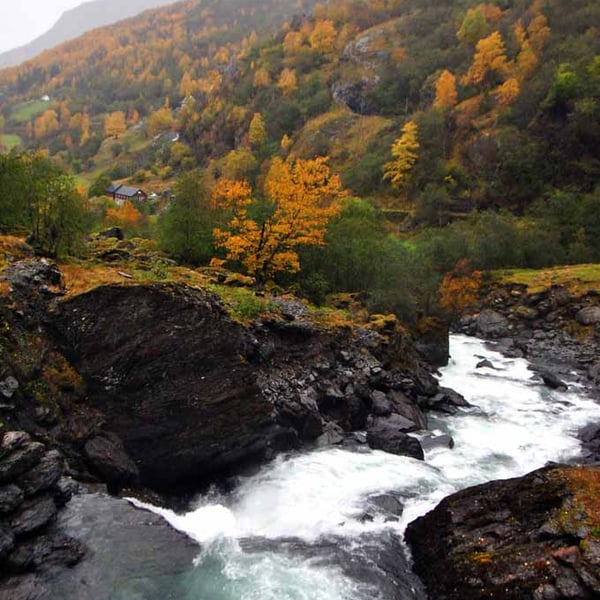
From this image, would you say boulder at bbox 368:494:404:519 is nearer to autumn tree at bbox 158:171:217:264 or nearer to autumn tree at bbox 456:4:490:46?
autumn tree at bbox 158:171:217:264

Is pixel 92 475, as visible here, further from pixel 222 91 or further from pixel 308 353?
pixel 222 91

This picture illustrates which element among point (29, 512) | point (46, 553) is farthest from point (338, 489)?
point (29, 512)

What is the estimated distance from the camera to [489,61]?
116 meters

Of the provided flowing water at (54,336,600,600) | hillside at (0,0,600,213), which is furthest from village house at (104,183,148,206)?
flowing water at (54,336,600,600)

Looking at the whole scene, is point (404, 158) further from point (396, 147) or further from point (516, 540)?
point (516, 540)

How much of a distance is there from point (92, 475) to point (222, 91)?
7223 inches

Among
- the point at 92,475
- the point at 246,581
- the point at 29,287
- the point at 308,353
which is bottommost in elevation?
the point at 308,353

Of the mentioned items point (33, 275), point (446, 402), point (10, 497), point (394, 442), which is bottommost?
point (446, 402)

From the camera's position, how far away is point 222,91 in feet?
603

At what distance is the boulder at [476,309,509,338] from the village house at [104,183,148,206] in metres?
97.1

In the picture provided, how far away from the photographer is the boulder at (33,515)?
53.1 ft

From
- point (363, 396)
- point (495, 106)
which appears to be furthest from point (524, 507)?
point (495, 106)

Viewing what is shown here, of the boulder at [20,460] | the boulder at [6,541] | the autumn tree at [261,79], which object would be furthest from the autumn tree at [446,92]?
the boulder at [6,541]

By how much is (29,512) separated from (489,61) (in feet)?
414
